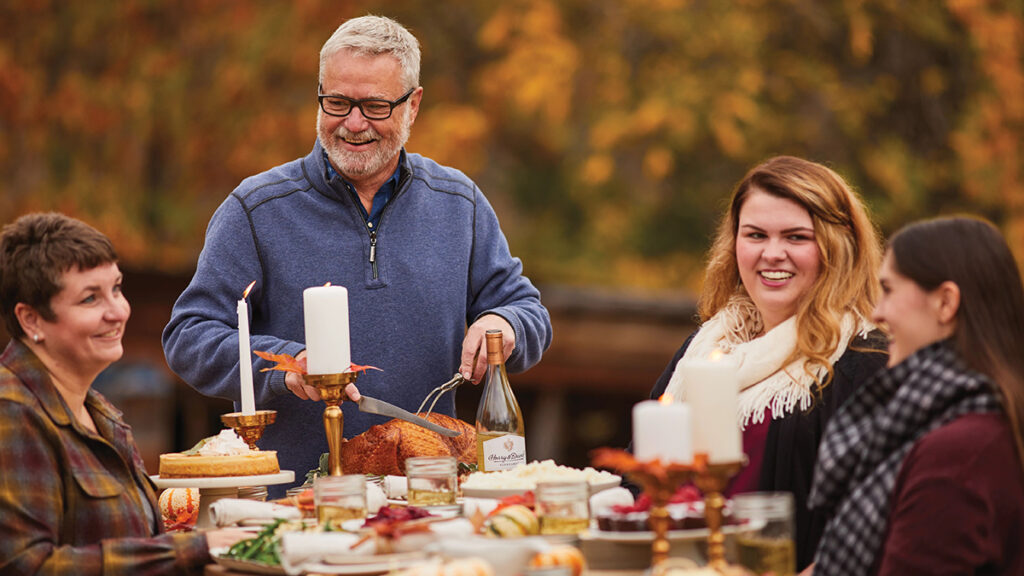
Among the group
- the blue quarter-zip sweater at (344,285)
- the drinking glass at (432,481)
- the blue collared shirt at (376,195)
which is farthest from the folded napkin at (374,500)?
the blue collared shirt at (376,195)

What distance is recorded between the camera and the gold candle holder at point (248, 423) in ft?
10.3

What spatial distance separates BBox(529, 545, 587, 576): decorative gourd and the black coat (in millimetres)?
1102

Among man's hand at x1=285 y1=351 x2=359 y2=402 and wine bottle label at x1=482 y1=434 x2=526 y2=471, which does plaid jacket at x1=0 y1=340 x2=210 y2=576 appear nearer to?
man's hand at x1=285 y1=351 x2=359 y2=402

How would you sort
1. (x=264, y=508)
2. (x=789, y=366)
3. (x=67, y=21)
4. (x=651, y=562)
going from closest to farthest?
(x=651, y=562) < (x=264, y=508) < (x=789, y=366) < (x=67, y=21)

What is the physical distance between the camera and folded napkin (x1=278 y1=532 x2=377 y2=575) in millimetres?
2332

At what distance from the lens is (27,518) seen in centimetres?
243

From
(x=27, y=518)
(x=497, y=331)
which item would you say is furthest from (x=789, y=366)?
(x=27, y=518)

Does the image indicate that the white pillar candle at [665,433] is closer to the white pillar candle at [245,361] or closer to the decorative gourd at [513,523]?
the decorative gourd at [513,523]

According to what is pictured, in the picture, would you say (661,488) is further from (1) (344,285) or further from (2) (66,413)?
(1) (344,285)

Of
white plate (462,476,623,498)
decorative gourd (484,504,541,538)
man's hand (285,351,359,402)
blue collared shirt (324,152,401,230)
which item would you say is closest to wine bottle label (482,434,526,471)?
white plate (462,476,623,498)

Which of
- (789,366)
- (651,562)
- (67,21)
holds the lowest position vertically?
(651,562)

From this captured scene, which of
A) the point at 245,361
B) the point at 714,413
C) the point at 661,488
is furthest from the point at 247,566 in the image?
the point at 714,413

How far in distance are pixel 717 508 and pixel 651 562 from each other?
311mm

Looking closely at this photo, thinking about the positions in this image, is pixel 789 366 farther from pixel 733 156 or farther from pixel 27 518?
pixel 733 156
